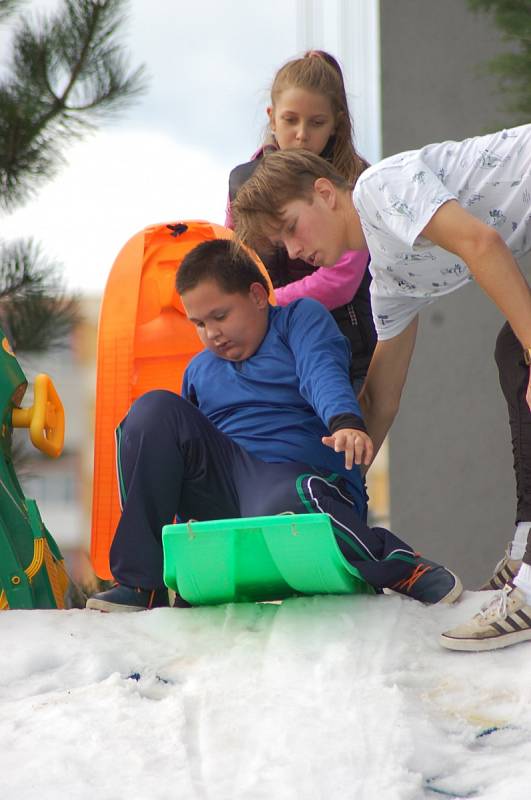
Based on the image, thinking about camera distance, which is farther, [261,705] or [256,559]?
[256,559]

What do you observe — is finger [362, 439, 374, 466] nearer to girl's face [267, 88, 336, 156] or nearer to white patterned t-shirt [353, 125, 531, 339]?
white patterned t-shirt [353, 125, 531, 339]

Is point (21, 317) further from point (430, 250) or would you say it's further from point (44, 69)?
point (430, 250)

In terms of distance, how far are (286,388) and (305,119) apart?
2.02ft

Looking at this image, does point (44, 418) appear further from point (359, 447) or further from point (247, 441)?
point (359, 447)

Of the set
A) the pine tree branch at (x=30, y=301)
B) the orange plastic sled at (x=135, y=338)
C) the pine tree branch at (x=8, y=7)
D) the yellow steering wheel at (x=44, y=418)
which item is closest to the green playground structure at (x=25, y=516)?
the yellow steering wheel at (x=44, y=418)

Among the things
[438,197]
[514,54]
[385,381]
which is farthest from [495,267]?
[514,54]

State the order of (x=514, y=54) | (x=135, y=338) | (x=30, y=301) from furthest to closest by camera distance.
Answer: (x=514, y=54), (x=30, y=301), (x=135, y=338)

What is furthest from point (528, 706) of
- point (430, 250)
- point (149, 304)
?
point (149, 304)

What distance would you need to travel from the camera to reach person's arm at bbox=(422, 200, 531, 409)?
1.49 meters

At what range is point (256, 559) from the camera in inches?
62.9

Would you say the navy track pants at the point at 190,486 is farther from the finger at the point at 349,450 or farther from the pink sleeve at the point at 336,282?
the pink sleeve at the point at 336,282

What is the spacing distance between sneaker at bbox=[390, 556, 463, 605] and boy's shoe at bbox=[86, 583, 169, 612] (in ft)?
1.28

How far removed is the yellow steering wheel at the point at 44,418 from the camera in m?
1.95

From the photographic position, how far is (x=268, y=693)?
4.50 feet
